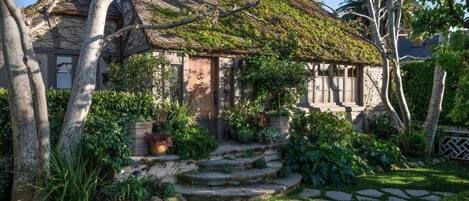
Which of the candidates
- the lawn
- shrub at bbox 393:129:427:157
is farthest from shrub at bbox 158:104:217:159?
shrub at bbox 393:129:427:157

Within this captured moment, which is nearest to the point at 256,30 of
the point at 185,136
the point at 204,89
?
the point at 204,89

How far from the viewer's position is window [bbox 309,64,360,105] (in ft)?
41.3

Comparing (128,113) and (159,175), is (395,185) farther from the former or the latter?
(128,113)

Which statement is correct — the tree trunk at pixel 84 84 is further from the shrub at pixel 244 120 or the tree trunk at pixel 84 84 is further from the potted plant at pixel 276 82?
the potted plant at pixel 276 82

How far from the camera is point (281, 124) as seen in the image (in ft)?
32.3

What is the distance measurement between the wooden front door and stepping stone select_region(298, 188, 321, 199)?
10.9ft

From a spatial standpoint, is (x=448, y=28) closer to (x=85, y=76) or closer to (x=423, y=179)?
(x=423, y=179)

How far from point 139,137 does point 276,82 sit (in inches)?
152

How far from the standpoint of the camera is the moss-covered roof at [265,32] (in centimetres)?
997

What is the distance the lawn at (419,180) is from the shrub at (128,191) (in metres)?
2.10

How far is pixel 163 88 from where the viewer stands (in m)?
9.18

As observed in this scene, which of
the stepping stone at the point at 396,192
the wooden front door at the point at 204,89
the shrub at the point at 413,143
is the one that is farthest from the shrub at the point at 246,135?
the shrub at the point at 413,143

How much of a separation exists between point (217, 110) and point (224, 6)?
3.02m

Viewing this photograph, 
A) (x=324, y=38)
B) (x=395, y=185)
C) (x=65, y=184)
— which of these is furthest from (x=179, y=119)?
(x=324, y=38)
